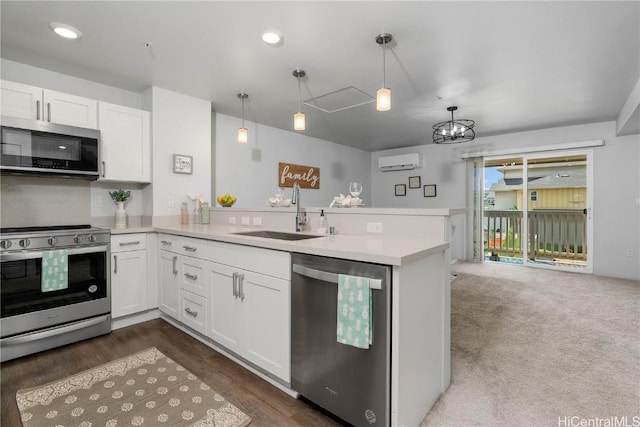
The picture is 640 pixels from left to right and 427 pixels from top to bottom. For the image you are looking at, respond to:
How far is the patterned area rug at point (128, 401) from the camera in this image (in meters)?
1.54

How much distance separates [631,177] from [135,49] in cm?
655

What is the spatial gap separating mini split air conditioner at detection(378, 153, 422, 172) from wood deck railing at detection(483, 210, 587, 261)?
1704 millimetres

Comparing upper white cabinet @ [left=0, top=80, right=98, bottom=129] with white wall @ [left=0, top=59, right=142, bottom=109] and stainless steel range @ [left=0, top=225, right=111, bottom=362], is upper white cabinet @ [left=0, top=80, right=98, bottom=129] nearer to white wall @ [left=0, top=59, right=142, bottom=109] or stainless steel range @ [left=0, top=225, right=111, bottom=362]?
white wall @ [left=0, top=59, right=142, bottom=109]

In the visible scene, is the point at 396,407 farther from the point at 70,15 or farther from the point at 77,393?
the point at 70,15

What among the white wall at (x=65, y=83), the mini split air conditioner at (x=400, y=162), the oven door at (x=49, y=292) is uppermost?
the white wall at (x=65, y=83)

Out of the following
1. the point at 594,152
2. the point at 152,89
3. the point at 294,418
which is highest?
the point at 152,89

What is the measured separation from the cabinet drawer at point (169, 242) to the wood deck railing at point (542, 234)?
561 cm

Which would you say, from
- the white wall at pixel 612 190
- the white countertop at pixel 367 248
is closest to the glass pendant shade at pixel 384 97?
the white countertop at pixel 367 248

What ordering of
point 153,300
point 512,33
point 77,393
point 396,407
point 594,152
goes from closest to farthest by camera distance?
point 396,407, point 77,393, point 512,33, point 153,300, point 594,152

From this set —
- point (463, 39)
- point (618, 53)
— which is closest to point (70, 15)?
point (463, 39)

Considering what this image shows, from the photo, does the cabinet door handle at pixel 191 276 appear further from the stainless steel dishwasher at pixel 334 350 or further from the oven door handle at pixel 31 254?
the stainless steel dishwasher at pixel 334 350

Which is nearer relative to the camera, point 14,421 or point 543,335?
point 14,421

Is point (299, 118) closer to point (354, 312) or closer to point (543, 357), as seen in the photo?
point (354, 312)

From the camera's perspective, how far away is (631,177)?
14.7ft
